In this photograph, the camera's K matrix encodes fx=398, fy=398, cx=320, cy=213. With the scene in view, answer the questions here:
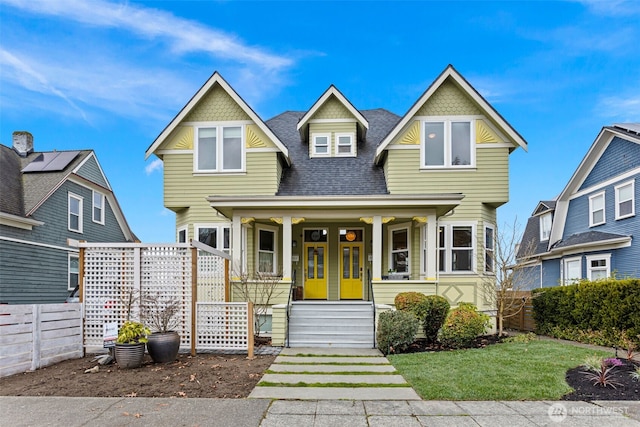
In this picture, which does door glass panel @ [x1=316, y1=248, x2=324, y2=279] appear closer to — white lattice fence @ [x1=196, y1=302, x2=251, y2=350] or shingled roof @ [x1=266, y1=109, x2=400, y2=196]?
shingled roof @ [x1=266, y1=109, x2=400, y2=196]

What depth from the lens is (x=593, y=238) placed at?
51.8 ft

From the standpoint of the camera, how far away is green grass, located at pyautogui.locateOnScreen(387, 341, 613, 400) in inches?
221

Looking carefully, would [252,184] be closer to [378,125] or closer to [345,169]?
[345,169]

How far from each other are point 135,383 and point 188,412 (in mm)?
1897

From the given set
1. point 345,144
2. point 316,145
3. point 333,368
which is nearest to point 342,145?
point 345,144

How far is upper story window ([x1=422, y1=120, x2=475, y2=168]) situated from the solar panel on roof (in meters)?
14.2

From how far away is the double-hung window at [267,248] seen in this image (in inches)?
520

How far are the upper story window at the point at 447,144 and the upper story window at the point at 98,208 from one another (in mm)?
14734

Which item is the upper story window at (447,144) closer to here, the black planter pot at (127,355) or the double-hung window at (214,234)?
the double-hung window at (214,234)

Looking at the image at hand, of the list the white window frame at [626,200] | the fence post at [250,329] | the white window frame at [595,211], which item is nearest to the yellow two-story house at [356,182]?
the fence post at [250,329]

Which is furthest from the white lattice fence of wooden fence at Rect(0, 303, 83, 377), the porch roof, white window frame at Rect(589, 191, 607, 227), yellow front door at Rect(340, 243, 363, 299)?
white window frame at Rect(589, 191, 607, 227)

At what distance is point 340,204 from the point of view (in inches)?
431

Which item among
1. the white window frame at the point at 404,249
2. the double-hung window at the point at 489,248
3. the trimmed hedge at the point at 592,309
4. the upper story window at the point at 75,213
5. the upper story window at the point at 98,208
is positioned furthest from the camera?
the upper story window at the point at 98,208

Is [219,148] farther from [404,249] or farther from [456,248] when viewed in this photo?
[456,248]
